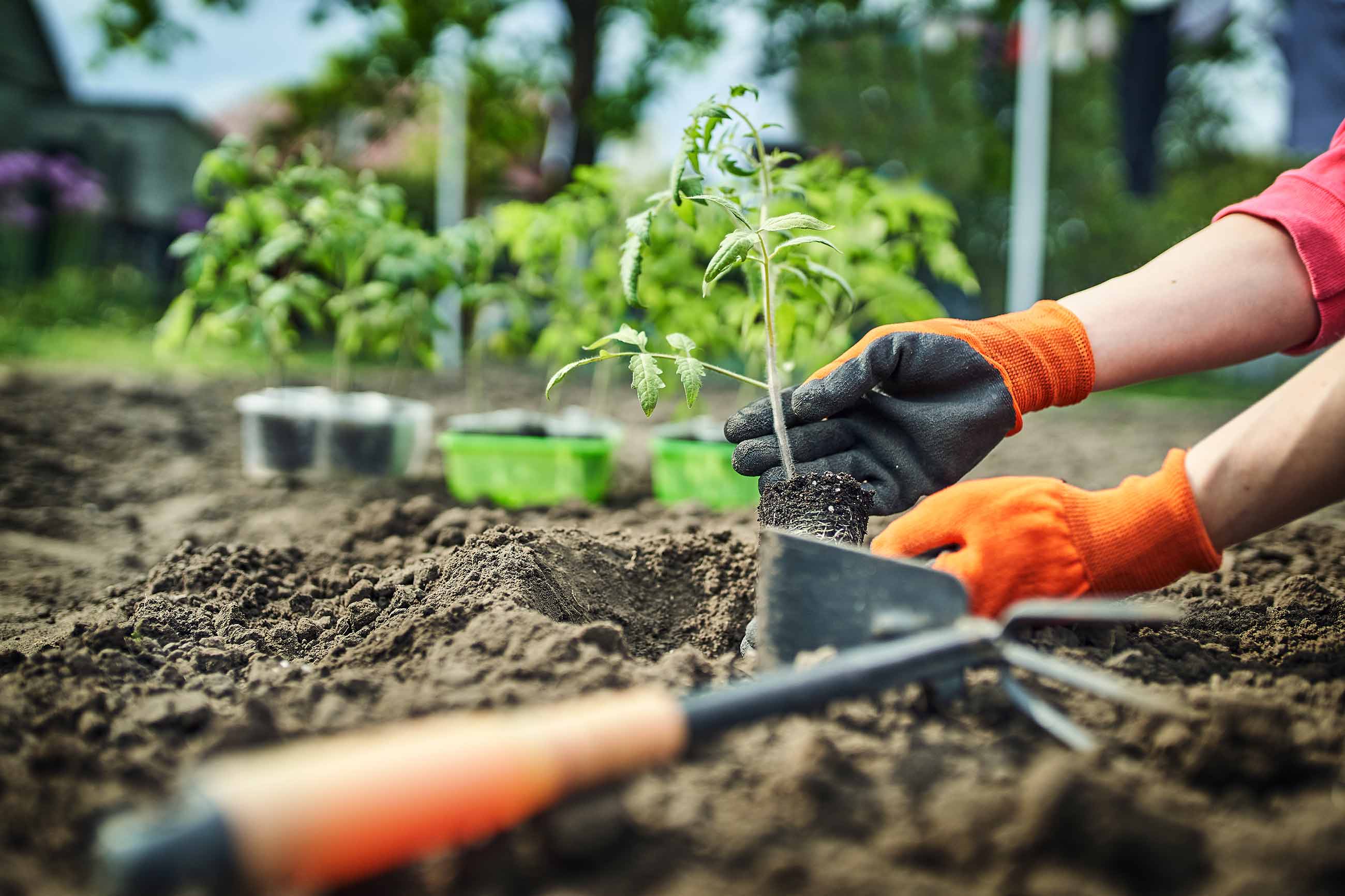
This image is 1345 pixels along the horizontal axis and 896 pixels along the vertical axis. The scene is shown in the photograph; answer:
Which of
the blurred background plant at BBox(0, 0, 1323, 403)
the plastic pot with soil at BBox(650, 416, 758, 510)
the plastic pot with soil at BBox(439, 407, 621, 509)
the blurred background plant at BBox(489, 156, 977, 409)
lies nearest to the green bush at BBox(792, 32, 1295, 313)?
the blurred background plant at BBox(0, 0, 1323, 403)

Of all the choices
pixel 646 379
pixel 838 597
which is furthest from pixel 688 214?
pixel 838 597

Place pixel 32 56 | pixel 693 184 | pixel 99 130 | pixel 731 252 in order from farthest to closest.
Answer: pixel 99 130, pixel 32 56, pixel 693 184, pixel 731 252

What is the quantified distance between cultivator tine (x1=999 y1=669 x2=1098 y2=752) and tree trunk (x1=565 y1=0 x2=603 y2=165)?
755 cm

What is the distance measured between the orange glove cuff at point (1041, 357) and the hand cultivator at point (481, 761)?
51 centimetres

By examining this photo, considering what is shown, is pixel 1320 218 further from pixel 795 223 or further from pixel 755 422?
pixel 755 422

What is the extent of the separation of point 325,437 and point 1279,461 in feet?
8.82

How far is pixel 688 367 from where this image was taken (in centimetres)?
148

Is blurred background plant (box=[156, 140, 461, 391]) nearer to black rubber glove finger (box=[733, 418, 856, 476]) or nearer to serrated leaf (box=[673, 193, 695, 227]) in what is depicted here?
serrated leaf (box=[673, 193, 695, 227])

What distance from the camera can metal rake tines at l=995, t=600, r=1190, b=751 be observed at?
37.2 inches

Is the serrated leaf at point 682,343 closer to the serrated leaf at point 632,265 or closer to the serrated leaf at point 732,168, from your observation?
the serrated leaf at point 632,265

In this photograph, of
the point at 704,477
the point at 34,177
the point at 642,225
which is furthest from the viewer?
the point at 34,177

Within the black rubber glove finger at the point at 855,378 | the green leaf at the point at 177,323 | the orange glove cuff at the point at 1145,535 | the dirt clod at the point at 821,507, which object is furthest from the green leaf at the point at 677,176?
the green leaf at the point at 177,323

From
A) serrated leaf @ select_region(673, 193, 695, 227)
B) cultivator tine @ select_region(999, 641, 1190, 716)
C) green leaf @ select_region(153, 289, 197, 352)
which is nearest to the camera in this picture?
cultivator tine @ select_region(999, 641, 1190, 716)

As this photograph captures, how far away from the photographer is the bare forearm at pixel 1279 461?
128 centimetres
